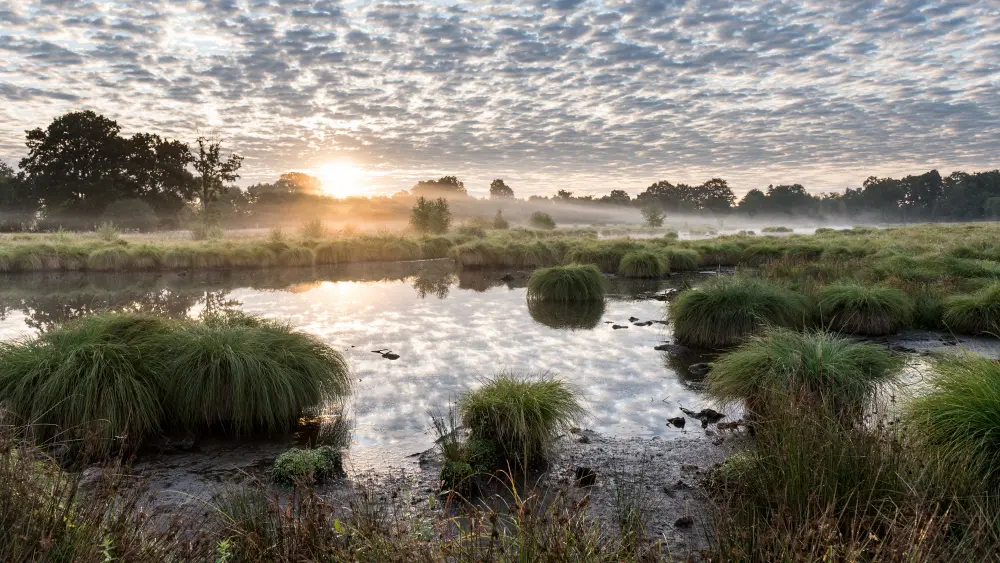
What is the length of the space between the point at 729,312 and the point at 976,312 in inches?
196

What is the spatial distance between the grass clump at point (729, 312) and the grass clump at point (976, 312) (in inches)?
112

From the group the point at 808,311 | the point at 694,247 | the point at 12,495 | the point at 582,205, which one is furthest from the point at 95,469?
the point at 582,205

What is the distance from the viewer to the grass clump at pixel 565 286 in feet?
54.8

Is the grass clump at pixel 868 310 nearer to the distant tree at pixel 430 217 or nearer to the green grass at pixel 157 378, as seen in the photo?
the green grass at pixel 157 378

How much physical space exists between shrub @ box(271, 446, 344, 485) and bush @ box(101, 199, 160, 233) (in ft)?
195

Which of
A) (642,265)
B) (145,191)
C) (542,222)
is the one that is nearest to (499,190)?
(542,222)

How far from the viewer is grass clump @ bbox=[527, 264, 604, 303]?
54.8 feet

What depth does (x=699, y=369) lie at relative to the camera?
904 cm

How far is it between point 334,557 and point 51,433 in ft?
16.3

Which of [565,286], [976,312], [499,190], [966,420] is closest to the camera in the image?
[966,420]

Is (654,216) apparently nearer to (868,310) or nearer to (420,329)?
(868,310)

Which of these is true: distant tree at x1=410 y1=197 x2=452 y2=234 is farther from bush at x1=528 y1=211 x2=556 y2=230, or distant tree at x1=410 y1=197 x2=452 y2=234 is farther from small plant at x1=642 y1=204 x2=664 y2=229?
small plant at x1=642 y1=204 x2=664 y2=229

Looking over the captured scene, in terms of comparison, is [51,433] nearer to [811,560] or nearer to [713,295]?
[811,560]

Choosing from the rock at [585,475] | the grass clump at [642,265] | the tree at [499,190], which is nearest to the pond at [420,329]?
the grass clump at [642,265]
